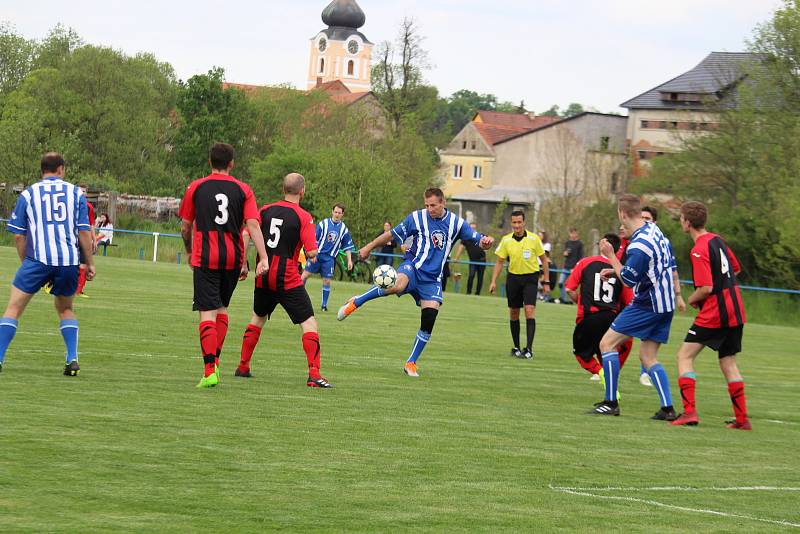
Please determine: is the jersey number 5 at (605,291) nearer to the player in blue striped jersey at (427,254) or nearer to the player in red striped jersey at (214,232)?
the player in blue striped jersey at (427,254)

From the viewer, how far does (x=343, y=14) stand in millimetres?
172250

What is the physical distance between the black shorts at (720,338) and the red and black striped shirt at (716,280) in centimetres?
6

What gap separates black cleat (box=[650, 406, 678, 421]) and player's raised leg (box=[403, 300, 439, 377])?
117 inches

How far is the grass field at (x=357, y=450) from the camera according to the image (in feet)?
19.5

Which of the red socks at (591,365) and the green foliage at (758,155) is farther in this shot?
the green foliage at (758,155)


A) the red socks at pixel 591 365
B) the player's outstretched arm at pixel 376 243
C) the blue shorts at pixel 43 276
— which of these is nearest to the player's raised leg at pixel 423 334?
the player's outstretched arm at pixel 376 243

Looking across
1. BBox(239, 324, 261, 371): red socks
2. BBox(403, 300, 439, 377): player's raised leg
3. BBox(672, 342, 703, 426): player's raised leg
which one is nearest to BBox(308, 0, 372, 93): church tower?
BBox(403, 300, 439, 377): player's raised leg

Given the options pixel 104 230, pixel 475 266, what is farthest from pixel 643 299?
pixel 104 230

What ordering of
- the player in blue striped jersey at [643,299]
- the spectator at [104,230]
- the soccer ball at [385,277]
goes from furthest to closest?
1. the spectator at [104,230]
2. the soccer ball at [385,277]
3. the player in blue striped jersey at [643,299]

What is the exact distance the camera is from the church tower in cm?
17238

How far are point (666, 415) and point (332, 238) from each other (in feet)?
46.2

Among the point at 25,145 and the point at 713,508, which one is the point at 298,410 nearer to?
the point at 713,508

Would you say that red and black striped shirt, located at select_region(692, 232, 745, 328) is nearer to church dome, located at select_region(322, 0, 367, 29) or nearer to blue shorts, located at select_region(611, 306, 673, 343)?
blue shorts, located at select_region(611, 306, 673, 343)

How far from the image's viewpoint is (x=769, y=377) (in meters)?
17.9
